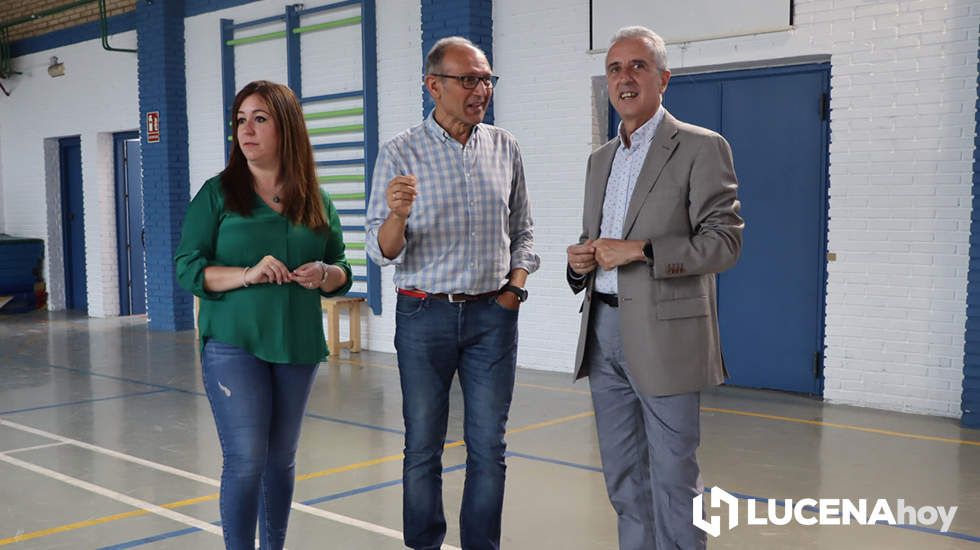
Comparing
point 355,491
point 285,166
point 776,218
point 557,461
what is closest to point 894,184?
point 776,218

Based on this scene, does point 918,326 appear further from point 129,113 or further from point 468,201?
point 129,113

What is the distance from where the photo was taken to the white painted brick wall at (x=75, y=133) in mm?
12531

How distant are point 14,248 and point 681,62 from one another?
10085 millimetres

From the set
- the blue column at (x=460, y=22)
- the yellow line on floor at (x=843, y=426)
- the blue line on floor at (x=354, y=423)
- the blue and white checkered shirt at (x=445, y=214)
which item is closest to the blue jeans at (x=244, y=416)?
the blue and white checkered shirt at (x=445, y=214)

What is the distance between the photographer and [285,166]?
3.06 m

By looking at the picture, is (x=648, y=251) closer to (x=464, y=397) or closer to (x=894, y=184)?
(x=464, y=397)

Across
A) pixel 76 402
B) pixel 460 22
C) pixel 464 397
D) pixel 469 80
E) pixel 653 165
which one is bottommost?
pixel 76 402

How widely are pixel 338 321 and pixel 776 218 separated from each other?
4.19 meters

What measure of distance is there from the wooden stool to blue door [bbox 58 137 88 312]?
588 cm

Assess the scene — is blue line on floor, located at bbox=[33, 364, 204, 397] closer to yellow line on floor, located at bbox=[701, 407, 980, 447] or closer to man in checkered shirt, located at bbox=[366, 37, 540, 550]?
yellow line on floor, located at bbox=[701, 407, 980, 447]

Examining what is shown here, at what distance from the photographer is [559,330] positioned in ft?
26.6

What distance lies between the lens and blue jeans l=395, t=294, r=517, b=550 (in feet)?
10.4

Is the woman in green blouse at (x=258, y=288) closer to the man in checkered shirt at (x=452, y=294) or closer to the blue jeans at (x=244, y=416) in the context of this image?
the blue jeans at (x=244, y=416)

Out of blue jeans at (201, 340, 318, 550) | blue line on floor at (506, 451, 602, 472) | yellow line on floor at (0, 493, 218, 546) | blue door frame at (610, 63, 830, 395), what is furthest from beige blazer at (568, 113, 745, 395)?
blue door frame at (610, 63, 830, 395)
